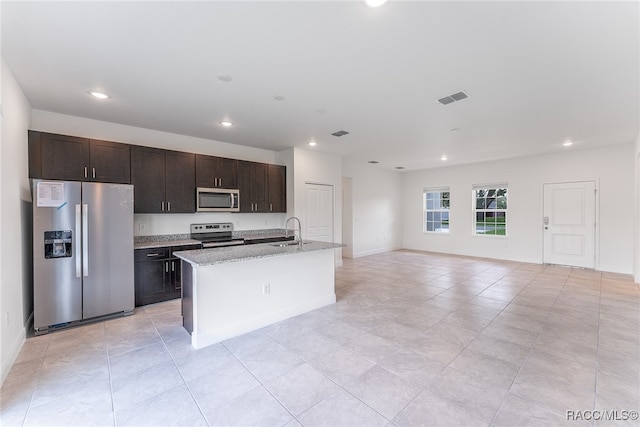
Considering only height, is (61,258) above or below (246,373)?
above

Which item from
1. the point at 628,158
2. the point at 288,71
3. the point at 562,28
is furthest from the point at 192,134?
the point at 628,158

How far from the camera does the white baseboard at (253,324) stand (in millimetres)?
2771

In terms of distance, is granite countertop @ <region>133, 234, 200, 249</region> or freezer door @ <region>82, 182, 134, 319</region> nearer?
freezer door @ <region>82, 182, 134, 319</region>

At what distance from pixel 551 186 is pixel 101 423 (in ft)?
28.8

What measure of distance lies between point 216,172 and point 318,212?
92.7 inches

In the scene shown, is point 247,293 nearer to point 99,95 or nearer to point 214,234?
point 214,234

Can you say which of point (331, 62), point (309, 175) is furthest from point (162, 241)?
point (331, 62)

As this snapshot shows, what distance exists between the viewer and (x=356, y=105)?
354 centimetres

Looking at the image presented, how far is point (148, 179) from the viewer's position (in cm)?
415

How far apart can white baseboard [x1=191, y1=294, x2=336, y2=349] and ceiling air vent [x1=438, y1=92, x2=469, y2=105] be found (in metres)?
2.98

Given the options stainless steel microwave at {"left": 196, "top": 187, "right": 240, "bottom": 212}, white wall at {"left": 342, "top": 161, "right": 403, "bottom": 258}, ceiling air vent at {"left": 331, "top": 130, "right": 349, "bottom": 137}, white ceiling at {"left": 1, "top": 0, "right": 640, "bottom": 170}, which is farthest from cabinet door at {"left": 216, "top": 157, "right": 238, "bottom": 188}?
white wall at {"left": 342, "top": 161, "right": 403, "bottom": 258}

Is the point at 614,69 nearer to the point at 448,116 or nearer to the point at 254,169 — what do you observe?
the point at 448,116

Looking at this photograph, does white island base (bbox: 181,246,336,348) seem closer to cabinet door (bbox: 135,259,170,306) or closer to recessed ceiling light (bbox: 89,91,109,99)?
cabinet door (bbox: 135,259,170,306)

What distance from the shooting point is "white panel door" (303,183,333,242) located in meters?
5.99
